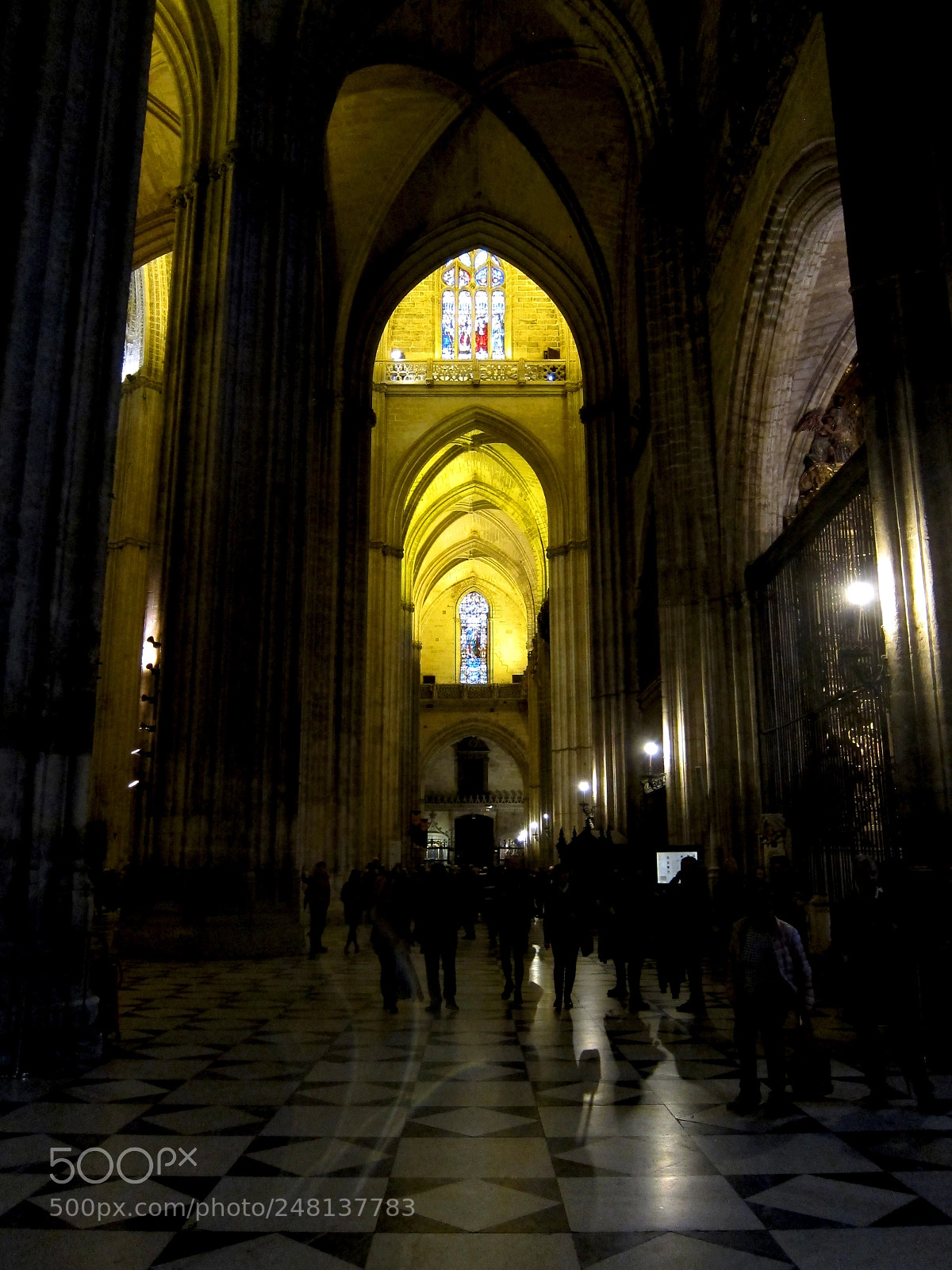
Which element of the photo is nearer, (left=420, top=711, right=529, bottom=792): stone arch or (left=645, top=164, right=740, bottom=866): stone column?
(left=645, top=164, right=740, bottom=866): stone column

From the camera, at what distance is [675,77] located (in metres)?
15.3

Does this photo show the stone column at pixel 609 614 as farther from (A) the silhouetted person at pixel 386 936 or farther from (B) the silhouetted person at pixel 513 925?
(A) the silhouetted person at pixel 386 936

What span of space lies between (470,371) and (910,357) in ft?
85.0

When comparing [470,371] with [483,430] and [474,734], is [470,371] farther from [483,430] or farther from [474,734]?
[474,734]

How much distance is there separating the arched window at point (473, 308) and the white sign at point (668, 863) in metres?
24.5

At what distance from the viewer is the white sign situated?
11227mm

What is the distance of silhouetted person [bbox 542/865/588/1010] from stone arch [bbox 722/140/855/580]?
699 centimetres

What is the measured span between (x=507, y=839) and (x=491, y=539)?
14.4m

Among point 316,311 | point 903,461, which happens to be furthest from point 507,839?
point 903,461

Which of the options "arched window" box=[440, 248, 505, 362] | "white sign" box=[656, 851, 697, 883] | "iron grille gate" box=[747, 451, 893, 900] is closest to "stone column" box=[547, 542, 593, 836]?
"arched window" box=[440, 248, 505, 362]

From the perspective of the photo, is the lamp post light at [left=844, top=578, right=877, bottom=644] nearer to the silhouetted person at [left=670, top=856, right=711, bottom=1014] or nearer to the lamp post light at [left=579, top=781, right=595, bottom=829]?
the silhouetted person at [left=670, top=856, right=711, bottom=1014]

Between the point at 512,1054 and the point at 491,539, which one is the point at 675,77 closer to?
the point at 512,1054

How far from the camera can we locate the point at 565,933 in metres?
7.20

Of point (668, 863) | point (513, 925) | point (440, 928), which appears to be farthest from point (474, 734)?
point (440, 928)
